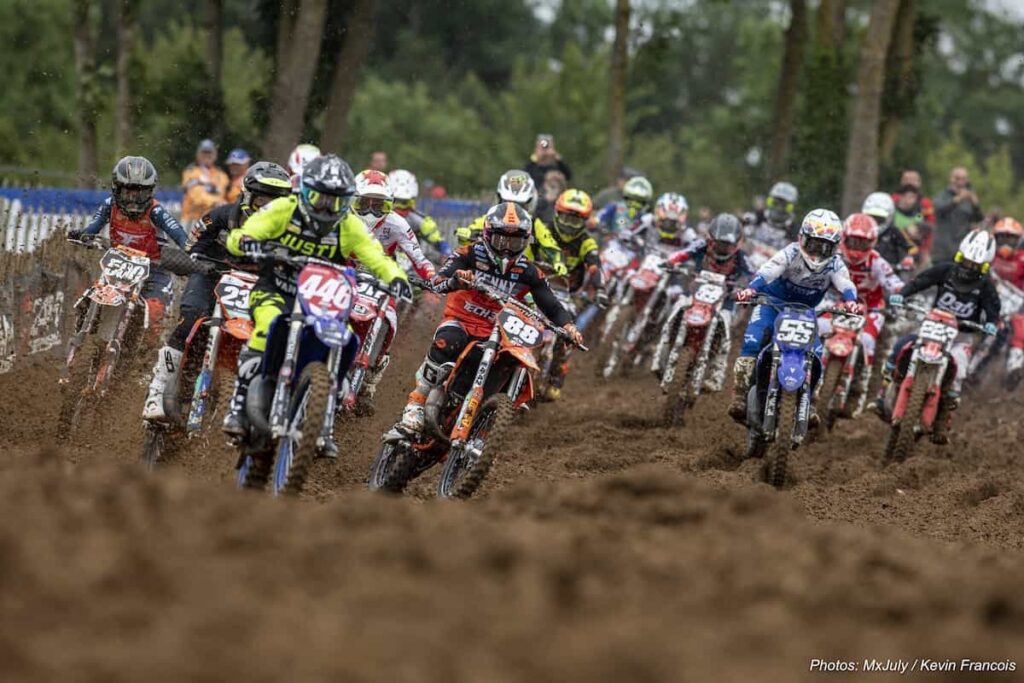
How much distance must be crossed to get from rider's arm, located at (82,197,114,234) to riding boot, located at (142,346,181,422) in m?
1.91

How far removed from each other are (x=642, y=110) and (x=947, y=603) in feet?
165

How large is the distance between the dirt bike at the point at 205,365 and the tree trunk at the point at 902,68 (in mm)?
24241

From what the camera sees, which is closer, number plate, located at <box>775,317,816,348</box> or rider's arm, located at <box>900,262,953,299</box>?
number plate, located at <box>775,317,816,348</box>

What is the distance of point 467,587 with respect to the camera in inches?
226

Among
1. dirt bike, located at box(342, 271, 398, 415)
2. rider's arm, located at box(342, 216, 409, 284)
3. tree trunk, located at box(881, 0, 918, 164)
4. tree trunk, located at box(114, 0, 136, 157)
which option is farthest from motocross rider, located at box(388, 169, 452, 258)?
tree trunk, located at box(881, 0, 918, 164)

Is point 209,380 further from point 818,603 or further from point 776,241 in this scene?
point 776,241

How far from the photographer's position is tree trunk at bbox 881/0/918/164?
33094mm

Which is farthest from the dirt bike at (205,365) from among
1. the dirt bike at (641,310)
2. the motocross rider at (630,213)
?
the motocross rider at (630,213)

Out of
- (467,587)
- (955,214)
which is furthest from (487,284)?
(955,214)

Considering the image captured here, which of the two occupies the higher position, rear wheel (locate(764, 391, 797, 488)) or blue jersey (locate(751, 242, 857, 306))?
blue jersey (locate(751, 242, 857, 306))

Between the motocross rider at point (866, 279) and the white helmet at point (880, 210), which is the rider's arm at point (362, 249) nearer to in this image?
the motocross rider at point (866, 279)

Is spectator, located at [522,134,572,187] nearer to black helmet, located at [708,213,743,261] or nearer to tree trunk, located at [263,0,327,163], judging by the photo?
tree trunk, located at [263,0,327,163]

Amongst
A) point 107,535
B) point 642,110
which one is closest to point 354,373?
point 107,535

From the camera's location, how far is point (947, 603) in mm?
6211
